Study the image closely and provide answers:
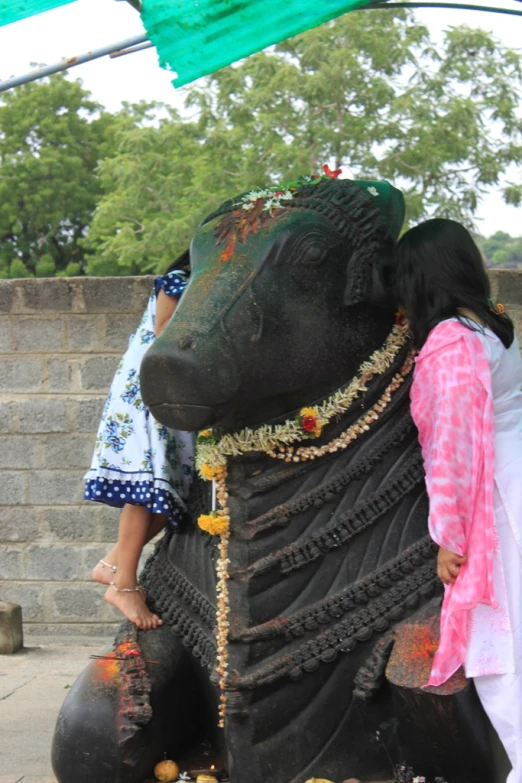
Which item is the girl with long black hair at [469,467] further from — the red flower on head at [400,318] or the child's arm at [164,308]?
the child's arm at [164,308]

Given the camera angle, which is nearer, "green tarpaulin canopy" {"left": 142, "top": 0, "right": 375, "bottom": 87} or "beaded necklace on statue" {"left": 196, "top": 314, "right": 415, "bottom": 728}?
"beaded necklace on statue" {"left": 196, "top": 314, "right": 415, "bottom": 728}

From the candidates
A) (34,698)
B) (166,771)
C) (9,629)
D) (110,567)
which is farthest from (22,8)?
(9,629)

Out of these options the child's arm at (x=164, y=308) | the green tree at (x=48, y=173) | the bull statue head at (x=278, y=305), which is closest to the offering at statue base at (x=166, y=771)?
the bull statue head at (x=278, y=305)

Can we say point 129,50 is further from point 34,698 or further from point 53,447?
point 53,447

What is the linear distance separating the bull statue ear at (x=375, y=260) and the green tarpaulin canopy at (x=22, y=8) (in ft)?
2.98

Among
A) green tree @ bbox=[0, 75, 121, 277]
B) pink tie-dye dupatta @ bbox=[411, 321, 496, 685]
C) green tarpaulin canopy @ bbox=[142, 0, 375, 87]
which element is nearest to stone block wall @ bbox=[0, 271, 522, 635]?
green tarpaulin canopy @ bbox=[142, 0, 375, 87]

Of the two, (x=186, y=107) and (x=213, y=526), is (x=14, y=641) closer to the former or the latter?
(x=213, y=526)

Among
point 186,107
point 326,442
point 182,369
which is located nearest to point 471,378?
point 326,442

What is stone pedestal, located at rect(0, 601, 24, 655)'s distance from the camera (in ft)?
18.4

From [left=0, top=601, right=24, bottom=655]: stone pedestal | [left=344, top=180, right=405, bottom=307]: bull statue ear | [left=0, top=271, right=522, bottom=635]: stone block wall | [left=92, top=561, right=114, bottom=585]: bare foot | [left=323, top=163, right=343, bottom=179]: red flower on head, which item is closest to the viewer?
[left=344, top=180, right=405, bottom=307]: bull statue ear

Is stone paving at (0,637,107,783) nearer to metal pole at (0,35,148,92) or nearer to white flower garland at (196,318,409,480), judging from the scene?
white flower garland at (196,318,409,480)

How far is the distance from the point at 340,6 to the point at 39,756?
262cm

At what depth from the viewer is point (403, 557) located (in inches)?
103

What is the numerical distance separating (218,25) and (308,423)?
113 cm
